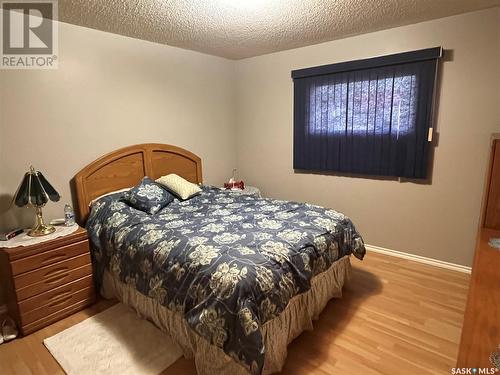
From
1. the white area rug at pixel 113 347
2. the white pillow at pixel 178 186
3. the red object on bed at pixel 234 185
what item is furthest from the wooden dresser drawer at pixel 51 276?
the red object on bed at pixel 234 185

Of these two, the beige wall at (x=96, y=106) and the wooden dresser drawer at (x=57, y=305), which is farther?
the beige wall at (x=96, y=106)

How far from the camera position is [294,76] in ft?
11.6

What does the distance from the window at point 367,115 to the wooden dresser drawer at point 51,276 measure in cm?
255

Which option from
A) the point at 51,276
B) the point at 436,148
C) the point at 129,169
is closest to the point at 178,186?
the point at 129,169

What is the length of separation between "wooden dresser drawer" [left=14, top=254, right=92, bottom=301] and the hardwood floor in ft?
0.98

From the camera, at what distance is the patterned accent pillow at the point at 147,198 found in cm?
263

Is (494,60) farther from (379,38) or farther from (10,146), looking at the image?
(10,146)

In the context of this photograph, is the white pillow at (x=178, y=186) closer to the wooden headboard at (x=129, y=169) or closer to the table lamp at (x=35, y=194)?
the wooden headboard at (x=129, y=169)

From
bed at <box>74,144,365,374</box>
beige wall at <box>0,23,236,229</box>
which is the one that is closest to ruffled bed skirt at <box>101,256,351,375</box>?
bed at <box>74,144,365,374</box>

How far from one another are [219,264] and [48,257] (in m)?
1.40

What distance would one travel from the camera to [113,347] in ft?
6.36

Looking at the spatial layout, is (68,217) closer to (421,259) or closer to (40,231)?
(40,231)

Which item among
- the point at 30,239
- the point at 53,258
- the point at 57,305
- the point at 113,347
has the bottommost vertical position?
the point at 113,347

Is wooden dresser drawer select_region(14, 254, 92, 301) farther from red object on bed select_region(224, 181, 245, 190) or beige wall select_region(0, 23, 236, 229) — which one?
red object on bed select_region(224, 181, 245, 190)
